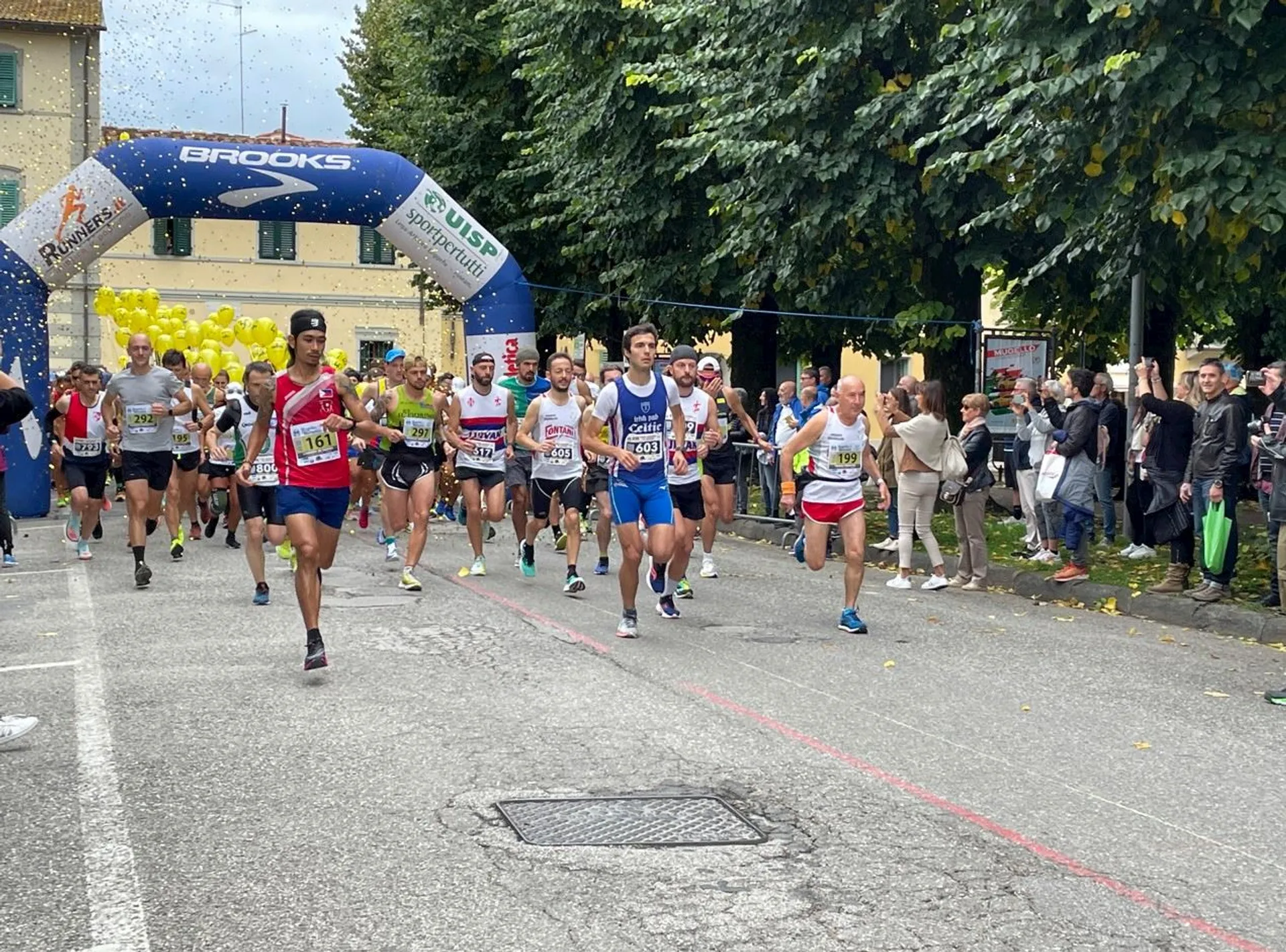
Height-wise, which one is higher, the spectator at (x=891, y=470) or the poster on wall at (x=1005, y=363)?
the poster on wall at (x=1005, y=363)

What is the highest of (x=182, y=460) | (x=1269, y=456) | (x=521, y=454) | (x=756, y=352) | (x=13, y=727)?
(x=756, y=352)

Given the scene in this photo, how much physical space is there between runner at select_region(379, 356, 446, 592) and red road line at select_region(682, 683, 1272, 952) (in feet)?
18.1

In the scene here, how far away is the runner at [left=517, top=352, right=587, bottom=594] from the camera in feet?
45.8

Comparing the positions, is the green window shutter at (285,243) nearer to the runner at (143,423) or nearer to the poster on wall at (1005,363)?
the poster on wall at (1005,363)

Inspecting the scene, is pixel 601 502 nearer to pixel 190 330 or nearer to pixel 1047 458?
pixel 1047 458

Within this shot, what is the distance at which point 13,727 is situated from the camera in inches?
286

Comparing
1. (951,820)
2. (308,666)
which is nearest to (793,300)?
(308,666)

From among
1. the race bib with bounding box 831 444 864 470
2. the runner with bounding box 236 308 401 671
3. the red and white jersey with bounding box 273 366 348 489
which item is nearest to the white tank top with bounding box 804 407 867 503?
the race bib with bounding box 831 444 864 470

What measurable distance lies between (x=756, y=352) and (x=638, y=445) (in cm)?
1576

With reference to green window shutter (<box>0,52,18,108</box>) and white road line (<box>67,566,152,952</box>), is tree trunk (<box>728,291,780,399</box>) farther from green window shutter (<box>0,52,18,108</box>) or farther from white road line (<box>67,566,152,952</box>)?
green window shutter (<box>0,52,18,108</box>)

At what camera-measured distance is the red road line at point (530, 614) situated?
1015 cm

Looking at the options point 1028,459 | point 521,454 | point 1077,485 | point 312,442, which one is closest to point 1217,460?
point 1077,485

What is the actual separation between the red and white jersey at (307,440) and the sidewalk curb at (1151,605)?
6523 mm

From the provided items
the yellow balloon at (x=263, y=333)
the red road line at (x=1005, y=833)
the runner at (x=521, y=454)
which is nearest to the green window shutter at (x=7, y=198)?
the yellow balloon at (x=263, y=333)
